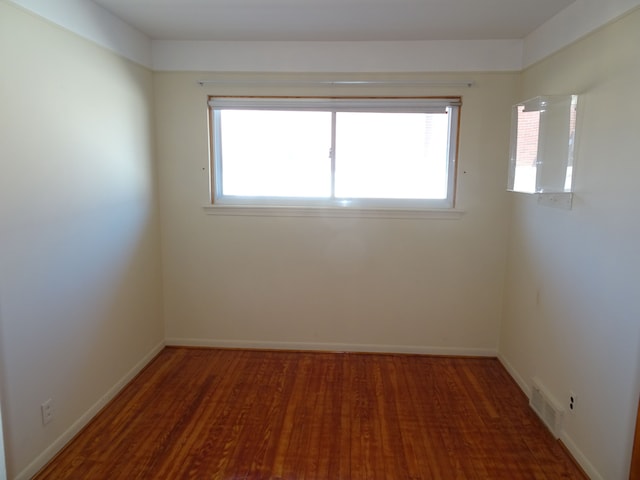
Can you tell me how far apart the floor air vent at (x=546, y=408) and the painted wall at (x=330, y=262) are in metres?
0.74

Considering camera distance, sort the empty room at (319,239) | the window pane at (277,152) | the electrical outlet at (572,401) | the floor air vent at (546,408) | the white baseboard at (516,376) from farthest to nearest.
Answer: the window pane at (277,152) → the white baseboard at (516,376) → the floor air vent at (546,408) → the electrical outlet at (572,401) → the empty room at (319,239)

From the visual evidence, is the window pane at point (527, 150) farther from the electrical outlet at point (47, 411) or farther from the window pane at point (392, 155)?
the electrical outlet at point (47, 411)

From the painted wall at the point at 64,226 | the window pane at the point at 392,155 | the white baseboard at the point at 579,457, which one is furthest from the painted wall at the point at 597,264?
the painted wall at the point at 64,226

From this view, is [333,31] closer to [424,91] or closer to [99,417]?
[424,91]

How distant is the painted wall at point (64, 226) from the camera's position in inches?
70.3

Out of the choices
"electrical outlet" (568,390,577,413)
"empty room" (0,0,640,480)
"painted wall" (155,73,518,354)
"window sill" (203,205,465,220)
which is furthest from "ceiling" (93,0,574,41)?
"electrical outlet" (568,390,577,413)

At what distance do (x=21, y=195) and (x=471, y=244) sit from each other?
291 cm

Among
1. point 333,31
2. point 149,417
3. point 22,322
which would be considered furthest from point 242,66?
point 149,417

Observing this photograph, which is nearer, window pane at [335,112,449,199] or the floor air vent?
the floor air vent

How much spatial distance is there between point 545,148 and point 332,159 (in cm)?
149

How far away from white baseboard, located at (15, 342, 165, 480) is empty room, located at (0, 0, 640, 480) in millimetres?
16

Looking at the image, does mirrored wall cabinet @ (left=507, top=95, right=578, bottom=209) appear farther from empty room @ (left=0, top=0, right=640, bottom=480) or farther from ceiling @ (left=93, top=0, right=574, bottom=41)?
ceiling @ (left=93, top=0, right=574, bottom=41)

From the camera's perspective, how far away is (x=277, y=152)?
3182 millimetres

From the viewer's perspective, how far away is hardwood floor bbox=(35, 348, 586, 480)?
2006 mm
